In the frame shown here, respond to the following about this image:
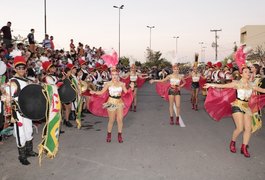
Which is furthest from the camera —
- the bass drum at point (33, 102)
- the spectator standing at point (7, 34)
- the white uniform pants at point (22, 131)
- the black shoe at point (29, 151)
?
the spectator standing at point (7, 34)

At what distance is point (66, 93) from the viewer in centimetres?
725

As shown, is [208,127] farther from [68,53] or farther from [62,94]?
[68,53]

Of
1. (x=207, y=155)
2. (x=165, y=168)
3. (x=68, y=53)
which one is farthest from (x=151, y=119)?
(x=68, y=53)

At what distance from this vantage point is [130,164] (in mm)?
5445

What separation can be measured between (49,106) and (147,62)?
73.8 m

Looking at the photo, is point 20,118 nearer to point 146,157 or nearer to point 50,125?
point 50,125

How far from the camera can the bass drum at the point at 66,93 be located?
23.5 ft

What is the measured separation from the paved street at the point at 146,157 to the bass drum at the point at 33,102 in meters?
0.96

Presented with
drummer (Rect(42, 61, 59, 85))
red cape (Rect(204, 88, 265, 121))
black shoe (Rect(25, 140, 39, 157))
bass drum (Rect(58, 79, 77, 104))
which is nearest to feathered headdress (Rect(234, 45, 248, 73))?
red cape (Rect(204, 88, 265, 121))

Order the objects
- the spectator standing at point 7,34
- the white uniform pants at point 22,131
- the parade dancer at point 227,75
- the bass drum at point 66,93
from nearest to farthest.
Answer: the white uniform pants at point 22,131, the bass drum at point 66,93, the parade dancer at point 227,75, the spectator standing at point 7,34

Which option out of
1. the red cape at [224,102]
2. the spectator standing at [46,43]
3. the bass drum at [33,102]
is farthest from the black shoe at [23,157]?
the spectator standing at [46,43]

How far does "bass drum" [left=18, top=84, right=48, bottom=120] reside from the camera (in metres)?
5.12

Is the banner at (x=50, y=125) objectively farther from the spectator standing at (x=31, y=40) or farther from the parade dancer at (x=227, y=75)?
the spectator standing at (x=31, y=40)

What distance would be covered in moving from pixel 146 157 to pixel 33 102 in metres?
2.37
